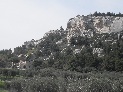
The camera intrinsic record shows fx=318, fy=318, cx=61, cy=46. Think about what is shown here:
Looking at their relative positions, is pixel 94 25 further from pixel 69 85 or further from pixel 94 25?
pixel 69 85

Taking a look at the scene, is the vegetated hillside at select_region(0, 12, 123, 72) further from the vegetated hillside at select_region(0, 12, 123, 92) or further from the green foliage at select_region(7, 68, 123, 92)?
the green foliage at select_region(7, 68, 123, 92)

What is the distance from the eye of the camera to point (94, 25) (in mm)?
151625

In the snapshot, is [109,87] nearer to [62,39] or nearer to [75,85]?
[75,85]

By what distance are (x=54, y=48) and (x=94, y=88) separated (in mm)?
83467

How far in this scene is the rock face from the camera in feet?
467

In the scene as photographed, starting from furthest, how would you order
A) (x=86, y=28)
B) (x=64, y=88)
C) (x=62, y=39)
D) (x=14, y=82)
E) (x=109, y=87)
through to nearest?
(x=86, y=28) < (x=62, y=39) < (x=14, y=82) < (x=64, y=88) < (x=109, y=87)

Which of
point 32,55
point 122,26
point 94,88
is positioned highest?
point 122,26

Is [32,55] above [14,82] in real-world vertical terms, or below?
above

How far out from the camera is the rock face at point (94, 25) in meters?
142

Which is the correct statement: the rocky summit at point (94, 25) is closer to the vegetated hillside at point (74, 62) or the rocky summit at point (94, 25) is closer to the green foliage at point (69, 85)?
the vegetated hillside at point (74, 62)

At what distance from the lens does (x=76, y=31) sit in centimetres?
15062

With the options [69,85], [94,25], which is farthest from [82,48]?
[69,85]

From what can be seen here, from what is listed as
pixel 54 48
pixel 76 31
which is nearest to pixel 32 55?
pixel 54 48

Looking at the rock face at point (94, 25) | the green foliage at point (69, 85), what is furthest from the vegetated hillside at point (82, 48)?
the green foliage at point (69, 85)
